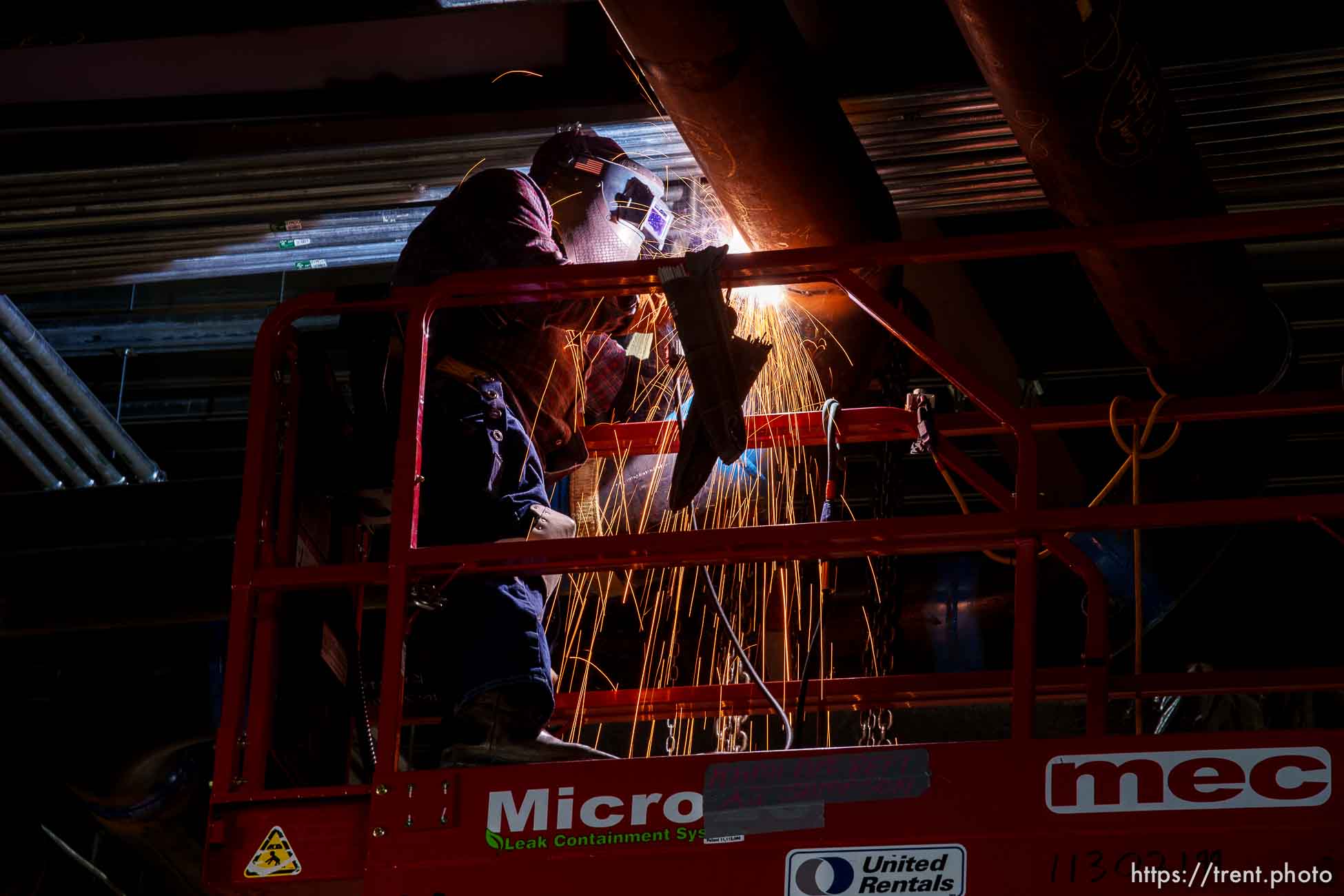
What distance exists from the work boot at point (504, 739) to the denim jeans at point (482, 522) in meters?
0.03

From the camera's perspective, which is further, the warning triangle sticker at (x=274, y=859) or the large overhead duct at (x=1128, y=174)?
the large overhead duct at (x=1128, y=174)

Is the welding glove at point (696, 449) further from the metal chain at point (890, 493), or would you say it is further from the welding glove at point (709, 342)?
the metal chain at point (890, 493)

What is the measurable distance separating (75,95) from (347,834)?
3.67 m

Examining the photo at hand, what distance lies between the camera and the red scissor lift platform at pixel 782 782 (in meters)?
3.14

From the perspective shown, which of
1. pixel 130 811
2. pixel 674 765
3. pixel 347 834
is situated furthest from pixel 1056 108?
pixel 130 811

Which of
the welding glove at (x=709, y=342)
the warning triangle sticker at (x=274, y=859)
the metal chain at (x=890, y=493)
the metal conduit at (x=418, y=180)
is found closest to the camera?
the warning triangle sticker at (x=274, y=859)

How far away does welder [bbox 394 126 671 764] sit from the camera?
3865mm

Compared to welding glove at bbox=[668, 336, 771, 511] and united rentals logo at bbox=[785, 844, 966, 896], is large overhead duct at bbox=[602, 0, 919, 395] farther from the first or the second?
united rentals logo at bbox=[785, 844, 966, 896]

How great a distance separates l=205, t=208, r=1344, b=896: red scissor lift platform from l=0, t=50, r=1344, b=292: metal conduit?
71.1 inches

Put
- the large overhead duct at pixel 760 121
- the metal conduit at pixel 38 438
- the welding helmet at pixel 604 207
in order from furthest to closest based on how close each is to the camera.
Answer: the metal conduit at pixel 38 438 < the welding helmet at pixel 604 207 < the large overhead duct at pixel 760 121

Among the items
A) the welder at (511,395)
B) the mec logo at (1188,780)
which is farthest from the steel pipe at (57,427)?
the mec logo at (1188,780)

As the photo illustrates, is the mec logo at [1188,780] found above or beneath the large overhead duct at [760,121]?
beneath

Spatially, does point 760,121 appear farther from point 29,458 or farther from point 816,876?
point 29,458

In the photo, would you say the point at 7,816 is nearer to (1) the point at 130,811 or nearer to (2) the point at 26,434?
(1) the point at 130,811
